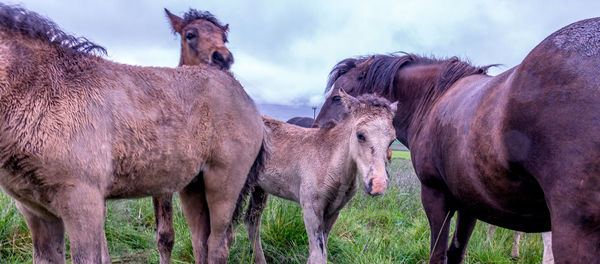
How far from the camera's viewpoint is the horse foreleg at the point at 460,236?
4082mm

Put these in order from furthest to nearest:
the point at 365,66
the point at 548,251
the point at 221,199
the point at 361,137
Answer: the point at 365,66, the point at 548,251, the point at 361,137, the point at 221,199

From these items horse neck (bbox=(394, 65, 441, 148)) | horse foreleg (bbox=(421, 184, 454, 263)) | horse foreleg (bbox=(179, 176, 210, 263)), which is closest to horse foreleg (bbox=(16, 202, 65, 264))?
horse foreleg (bbox=(179, 176, 210, 263))

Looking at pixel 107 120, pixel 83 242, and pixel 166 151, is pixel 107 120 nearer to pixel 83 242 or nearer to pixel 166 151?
pixel 166 151

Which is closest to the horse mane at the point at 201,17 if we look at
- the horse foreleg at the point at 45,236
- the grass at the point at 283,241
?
the grass at the point at 283,241

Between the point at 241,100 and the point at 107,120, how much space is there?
109 cm

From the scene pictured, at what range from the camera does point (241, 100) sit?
340 centimetres

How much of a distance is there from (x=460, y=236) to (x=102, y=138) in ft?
10.4

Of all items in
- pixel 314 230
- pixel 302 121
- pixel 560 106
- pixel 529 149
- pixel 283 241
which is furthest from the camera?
pixel 302 121

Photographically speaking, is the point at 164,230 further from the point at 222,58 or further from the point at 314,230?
the point at 222,58

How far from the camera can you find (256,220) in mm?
5398

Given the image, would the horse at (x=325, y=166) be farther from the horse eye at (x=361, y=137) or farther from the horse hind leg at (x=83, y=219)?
the horse hind leg at (x=83, y=219)

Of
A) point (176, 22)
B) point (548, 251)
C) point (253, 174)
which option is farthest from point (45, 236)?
point (548, 251)

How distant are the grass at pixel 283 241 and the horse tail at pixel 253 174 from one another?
970 mm

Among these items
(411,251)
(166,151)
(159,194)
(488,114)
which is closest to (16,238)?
(159,194)
